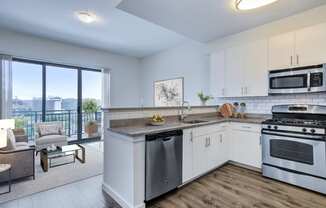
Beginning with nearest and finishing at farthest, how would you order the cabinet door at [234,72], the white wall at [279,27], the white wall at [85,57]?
the white wall at [279,27] < the cabinet door at [234,72] < the white wall at [85,57]

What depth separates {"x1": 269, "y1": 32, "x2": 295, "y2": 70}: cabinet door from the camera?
2932 millimetres

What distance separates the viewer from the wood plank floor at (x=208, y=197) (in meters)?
2.10

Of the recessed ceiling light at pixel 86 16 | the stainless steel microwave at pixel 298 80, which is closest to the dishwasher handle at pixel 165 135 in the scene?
the stainless steel microwave at pixel 298 80

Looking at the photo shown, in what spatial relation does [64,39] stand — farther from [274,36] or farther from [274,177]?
[274,177]

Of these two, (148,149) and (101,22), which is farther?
(101,22)

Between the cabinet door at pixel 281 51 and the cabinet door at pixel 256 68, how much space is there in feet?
0.33

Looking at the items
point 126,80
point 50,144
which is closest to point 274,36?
point 126,80

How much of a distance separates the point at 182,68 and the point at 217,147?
2.82m

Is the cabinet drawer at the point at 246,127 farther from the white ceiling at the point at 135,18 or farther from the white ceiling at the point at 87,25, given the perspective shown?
the white ceiling at the point at 87,25

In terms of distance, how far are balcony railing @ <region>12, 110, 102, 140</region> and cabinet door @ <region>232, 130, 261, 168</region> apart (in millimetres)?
4642

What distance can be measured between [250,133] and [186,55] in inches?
115

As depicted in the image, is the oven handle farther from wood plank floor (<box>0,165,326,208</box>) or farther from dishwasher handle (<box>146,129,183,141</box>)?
dishwasher handle (<box>146,129,183,141</box>)

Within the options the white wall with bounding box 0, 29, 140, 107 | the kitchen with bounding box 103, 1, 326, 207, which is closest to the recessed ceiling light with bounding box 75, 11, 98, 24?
the white wall with bounding box 0, 29, 140, 107

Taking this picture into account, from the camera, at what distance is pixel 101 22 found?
361 centimetres
